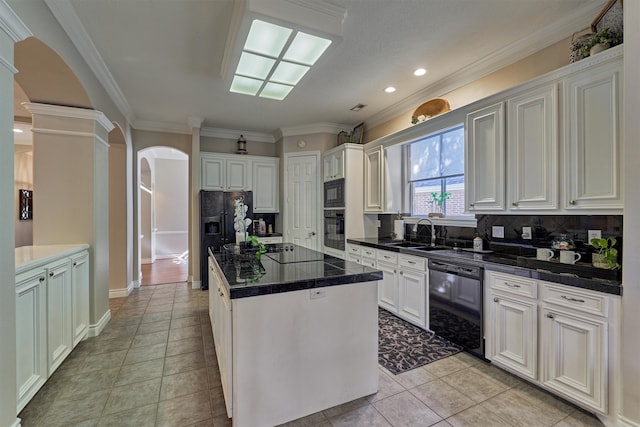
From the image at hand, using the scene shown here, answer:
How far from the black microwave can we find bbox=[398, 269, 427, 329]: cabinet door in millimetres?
1662

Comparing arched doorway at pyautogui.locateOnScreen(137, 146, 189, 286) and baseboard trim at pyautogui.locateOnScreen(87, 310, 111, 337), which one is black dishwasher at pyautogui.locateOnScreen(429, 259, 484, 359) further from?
arched doorway at pyautogui.locateOnScreen(137, 146, 189, 286)

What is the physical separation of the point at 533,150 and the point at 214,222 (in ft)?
14.5

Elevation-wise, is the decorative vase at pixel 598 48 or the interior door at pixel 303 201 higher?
the decorative vase at pixel 598 48

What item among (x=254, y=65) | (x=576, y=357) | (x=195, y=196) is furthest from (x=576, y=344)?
(x=195, y=196)

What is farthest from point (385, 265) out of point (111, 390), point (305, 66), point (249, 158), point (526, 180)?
point (249, 158)

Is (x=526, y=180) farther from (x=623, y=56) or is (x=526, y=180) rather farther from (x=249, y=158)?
(x=249, y=158)

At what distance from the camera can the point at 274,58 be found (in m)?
2.65

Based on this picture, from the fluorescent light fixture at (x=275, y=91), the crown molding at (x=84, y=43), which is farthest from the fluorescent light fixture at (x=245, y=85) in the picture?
the crown molding at (x=84, y=43)

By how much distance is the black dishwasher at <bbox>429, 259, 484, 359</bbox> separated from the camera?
2.43 meters

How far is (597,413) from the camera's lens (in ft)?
5.62

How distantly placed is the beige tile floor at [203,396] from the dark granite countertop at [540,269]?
836 mm

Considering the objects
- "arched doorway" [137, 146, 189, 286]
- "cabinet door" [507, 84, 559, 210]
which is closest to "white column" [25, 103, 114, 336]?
"cabinet door" [507, 84, 559, 210]

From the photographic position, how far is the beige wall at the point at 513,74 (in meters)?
2.41

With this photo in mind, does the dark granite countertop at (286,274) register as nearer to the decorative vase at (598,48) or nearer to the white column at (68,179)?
the white column at (68,179)
